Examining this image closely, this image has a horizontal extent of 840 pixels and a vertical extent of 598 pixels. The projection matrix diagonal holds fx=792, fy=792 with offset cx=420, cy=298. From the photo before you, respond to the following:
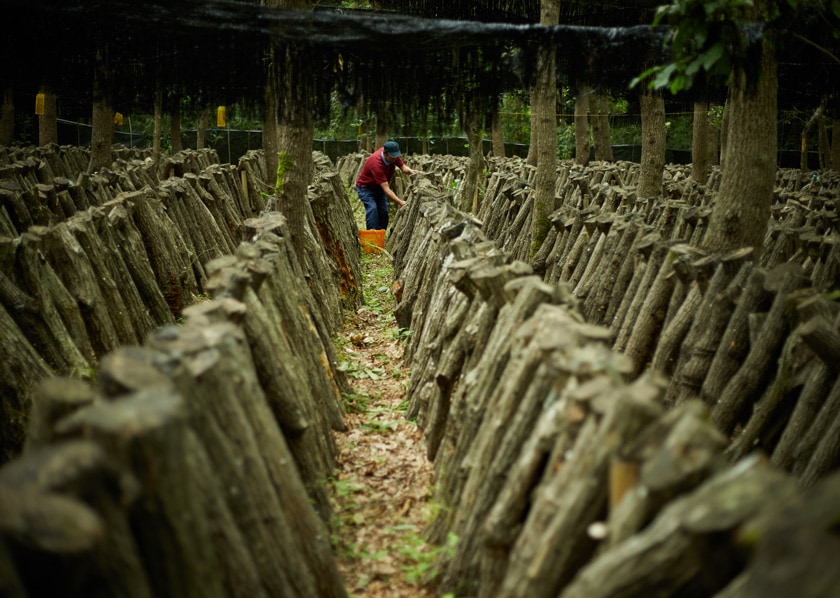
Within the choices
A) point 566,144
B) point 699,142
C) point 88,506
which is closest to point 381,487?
point 88,506

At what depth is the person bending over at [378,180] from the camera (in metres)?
12.4

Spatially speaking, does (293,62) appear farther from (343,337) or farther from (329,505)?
(343,337)

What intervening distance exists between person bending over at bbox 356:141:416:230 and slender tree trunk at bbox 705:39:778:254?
7.01 metres

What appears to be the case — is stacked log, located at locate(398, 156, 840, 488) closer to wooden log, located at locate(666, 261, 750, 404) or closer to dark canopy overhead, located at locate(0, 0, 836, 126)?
wooden log, located at locate(666, 261, 750, 404)

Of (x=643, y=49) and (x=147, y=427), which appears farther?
(x=643, y=49)

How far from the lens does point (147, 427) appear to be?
200 cm

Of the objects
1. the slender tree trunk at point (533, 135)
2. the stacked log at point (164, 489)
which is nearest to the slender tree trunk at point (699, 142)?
the slender tree trunk at point (533, 135)

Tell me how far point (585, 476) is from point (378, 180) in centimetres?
1059

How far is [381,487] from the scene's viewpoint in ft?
15.5

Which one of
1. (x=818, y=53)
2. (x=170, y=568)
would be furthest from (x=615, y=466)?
(x=818, y=53)

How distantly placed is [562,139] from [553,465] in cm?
3237

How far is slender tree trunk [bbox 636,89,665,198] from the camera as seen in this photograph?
1059 cm

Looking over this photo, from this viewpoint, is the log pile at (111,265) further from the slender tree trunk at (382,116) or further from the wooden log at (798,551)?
the wooden log at (798,551)

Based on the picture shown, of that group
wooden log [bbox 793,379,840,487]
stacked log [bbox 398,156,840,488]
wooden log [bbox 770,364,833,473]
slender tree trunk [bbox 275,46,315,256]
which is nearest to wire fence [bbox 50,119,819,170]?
stacked log [bbox 398,156,840,488]
